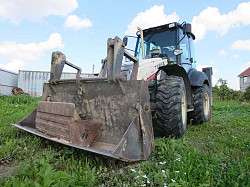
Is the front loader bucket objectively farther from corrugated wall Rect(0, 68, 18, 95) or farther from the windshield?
corrugated wall Rect(0, 68, 18, 95)

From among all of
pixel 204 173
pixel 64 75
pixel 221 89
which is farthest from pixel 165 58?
pixel 221 89

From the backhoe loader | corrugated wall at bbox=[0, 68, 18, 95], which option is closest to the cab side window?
the backhoe loader

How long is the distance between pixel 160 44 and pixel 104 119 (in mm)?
2827

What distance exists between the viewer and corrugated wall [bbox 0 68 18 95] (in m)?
15.3

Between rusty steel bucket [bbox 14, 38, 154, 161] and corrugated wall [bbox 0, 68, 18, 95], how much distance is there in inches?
553

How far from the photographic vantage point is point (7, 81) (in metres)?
16.2

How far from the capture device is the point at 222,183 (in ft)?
6.53

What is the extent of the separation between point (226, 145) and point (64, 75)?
16089 millimetres

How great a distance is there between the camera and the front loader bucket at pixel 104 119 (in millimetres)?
2461

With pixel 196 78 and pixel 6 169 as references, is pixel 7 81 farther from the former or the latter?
pixel 6 169

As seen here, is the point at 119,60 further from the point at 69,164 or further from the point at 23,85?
the point at 23,85

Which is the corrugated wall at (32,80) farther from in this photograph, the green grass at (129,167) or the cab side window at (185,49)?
the green grass at (129,167)

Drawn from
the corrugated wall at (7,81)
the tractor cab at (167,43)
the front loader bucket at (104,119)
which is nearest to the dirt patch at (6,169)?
the front loader bucket at (104,119)

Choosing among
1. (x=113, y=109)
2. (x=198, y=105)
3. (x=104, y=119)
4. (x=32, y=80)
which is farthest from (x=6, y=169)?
(x=32, y=80)
